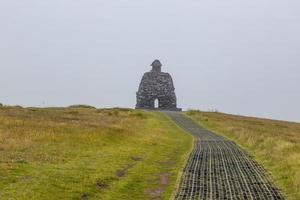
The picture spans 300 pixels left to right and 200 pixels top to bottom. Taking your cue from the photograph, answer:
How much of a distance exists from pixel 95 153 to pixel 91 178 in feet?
25.2

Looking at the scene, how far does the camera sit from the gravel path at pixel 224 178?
54.8 feet

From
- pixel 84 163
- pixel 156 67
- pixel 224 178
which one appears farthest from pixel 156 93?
pixel 224 178

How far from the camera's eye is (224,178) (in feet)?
65.7

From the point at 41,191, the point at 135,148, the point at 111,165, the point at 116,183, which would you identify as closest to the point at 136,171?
the point at 111,165

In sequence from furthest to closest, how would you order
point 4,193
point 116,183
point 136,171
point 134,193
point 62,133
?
point 62,133
point 136,171
point 116,183
point 134,193
point 4,193

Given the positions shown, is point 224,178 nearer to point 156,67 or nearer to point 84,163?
point 84,163

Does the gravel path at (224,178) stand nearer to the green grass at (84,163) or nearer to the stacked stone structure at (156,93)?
the green grass at (84,163)

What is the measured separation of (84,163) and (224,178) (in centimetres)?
615

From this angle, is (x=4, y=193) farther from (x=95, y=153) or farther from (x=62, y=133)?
(x=62, y=133)

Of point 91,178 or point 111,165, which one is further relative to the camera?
point 111,165

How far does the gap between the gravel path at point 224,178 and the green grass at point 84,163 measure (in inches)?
28.3

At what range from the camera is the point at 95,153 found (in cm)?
2561

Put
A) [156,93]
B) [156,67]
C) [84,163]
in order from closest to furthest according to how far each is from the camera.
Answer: [84,163], [156,93], [156,67]

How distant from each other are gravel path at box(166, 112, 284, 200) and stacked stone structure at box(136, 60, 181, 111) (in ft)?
198
